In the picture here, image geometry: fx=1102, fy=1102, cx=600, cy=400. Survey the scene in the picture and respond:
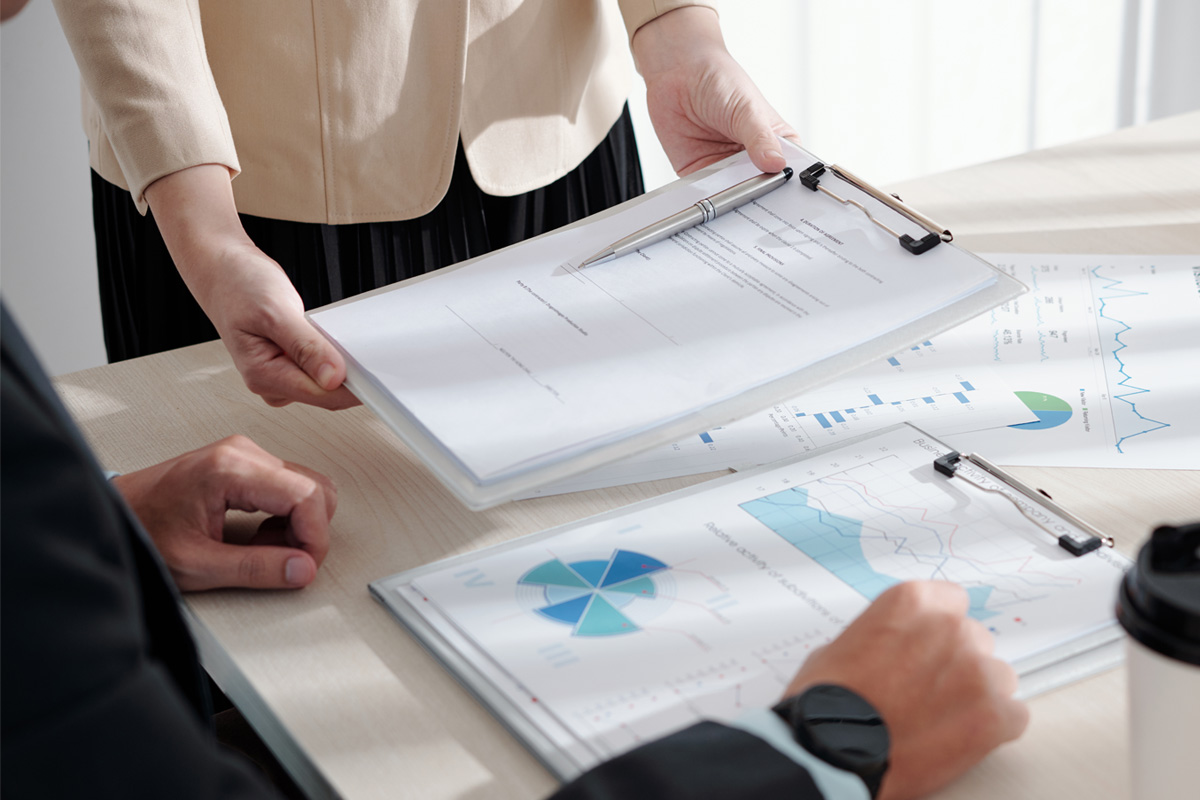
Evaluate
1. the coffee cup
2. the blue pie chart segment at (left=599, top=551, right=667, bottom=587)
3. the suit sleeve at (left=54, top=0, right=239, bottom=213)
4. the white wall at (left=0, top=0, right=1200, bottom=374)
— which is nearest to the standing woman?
the suit sleeve at (left=54, top=0, right=239, bottom=213)

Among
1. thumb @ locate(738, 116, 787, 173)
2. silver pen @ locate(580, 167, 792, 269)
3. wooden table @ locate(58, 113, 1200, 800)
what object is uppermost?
thumb @ locate(738, 116, 787, 173)

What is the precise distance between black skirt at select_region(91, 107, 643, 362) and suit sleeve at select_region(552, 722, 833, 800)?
2.87 ft

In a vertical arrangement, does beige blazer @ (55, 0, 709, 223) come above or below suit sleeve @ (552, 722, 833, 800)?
above

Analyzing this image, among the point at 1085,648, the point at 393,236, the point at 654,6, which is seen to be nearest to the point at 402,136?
the point at 393,236

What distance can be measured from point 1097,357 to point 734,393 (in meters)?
0.44

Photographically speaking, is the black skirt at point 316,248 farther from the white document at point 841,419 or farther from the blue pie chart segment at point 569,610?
the blue pie chart segment at point 569,610

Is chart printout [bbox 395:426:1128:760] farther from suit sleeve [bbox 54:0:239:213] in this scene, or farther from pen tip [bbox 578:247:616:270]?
suit sleeve [bbox 54:0:239:213]

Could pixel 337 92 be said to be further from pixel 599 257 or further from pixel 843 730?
pixel 843 730

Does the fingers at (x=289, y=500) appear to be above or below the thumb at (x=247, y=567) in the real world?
above

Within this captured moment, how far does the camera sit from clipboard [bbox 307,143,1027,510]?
0.72m

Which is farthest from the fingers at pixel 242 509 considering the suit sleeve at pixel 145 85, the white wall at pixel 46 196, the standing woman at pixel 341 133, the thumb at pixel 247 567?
the white wall at pixel 46 196

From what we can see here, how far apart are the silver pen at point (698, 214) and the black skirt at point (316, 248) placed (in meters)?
0.43

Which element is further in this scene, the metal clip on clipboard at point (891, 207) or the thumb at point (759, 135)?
the thumb at point (759, 135)

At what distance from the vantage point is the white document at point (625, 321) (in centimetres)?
76
